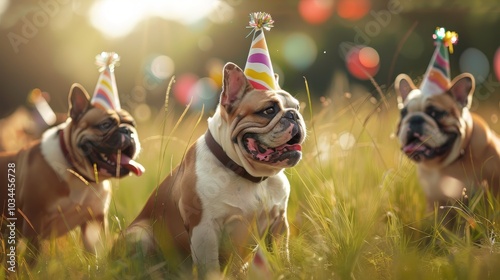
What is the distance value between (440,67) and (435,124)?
16.2 inches

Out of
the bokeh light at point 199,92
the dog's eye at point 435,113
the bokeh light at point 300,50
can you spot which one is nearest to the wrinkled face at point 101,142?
the bokeh light at point 199,92

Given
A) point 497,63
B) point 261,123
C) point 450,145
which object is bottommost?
point 497,63

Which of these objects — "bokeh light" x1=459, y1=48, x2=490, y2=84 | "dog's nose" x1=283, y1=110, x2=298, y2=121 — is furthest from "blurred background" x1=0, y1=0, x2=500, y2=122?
"dog's nose" x1=283, y1=110, x2=298, y2=121

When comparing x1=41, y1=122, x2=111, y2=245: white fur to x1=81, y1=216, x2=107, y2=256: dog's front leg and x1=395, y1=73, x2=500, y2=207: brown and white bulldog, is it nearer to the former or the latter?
x1=81, y1=216, x2=107, y2=256: dog's front leg

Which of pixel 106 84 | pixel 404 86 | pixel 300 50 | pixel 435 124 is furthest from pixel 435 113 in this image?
pixel 300 50

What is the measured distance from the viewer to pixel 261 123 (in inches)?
135

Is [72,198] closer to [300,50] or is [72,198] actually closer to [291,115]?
[291,115]

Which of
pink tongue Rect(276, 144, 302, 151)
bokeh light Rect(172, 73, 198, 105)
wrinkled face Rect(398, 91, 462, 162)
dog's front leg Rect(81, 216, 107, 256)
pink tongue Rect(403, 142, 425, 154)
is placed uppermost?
pink tongue Rect(276, 144, 302, 151)

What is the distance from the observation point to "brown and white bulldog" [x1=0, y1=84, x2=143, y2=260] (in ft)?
13.8

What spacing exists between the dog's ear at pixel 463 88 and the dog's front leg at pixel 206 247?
216cm

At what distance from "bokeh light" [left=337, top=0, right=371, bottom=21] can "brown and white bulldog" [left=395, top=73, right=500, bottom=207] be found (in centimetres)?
401

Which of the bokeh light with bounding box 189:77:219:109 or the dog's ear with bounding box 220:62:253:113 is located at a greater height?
the dog's ear with bounding box 220:62:253:113

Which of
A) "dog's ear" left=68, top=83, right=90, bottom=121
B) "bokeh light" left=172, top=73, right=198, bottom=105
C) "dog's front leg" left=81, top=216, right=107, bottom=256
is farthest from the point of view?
"bokeh light" left=172, top=73, right=198, bottom=105

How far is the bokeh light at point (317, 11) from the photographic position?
29.3 feet
